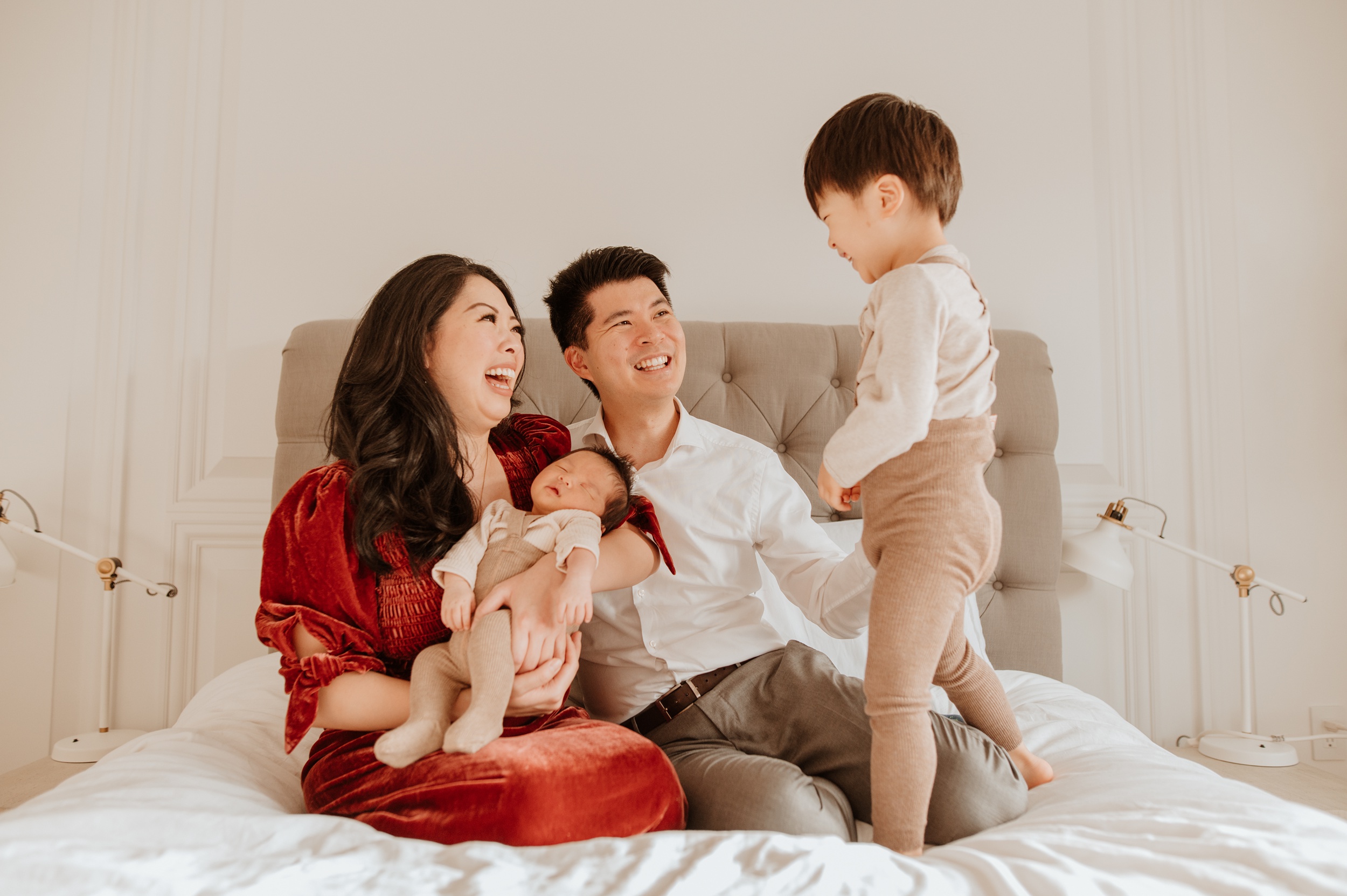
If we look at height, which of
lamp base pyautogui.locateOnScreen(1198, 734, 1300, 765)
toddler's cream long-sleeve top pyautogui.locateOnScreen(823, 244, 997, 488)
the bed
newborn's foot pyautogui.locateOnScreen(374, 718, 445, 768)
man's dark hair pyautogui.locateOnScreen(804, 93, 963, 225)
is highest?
man's dark hair pyautogui.locateOnScreen(804, 93, 963, 225)

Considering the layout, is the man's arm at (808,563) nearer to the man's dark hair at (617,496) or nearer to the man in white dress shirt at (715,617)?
the man in white dress shirt at (715,617)

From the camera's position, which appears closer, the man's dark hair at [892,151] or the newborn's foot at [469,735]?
the newborn's foot at [469,735]

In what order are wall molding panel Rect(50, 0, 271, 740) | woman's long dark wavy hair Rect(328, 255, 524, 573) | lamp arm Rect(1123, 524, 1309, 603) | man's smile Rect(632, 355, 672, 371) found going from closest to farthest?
woman's long dark wavy hair Rect(328, 255, 524, 573), man's smile Rect(632, 355, 672, 371), lamp arm Rect(1123, 524, 1309, 603), wall molding panel Rect(50, 0, 271, 740)

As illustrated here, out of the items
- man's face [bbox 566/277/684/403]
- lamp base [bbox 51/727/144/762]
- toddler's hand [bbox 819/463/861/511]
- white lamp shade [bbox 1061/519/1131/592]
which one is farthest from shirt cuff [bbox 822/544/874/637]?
lamp base [bbox 51/727/144/762]

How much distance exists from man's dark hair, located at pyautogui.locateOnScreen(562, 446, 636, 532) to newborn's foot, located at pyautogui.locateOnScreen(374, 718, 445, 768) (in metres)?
0.43

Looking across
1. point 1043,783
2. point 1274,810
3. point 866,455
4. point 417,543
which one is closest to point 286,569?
point 417,543

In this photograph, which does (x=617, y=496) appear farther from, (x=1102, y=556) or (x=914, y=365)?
(x=1102, y=556)

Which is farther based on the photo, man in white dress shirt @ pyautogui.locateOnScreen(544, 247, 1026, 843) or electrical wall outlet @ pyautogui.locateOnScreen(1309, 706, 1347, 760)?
electrical wall outlet @ pyautogui.locateOnScreen(1309, 706, 1347, 760)

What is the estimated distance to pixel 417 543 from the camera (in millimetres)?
1230

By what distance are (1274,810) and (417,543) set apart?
1.22 metres

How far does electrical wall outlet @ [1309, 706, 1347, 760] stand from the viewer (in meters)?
2.23

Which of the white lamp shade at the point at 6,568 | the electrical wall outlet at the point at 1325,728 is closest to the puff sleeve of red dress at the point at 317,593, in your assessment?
the white lamp shade at the point at 6,568

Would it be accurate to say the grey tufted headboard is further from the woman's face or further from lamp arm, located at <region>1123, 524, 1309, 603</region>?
the woman's face

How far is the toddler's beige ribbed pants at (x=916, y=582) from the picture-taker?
1.01 metres
